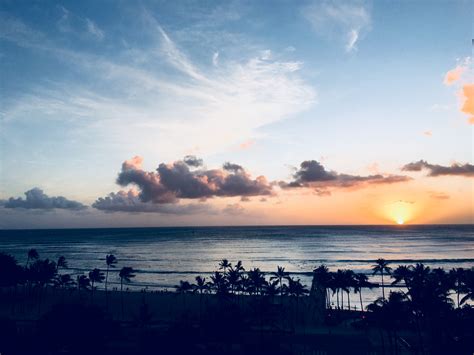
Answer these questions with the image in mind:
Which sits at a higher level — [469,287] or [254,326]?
[469,287]

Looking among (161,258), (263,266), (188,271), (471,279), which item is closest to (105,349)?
(471,279)

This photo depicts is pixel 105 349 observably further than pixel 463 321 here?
No

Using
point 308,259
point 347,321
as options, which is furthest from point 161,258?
point 347,321

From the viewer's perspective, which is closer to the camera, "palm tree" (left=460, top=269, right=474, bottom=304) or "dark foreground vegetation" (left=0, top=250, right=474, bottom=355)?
"dark foreground vegetation" (left=0, top=250, right=474, bottom=355)

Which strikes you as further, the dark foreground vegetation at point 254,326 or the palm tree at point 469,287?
the palm tree at point 469,287

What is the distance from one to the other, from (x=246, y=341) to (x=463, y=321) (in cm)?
2809

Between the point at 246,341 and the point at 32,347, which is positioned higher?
the point at 32,347

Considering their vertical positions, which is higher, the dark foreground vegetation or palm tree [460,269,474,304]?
palm tree [460,269,474,304]

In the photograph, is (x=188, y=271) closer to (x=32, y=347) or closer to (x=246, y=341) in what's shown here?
(x=246, y=341)

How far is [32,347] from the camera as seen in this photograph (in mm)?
40844

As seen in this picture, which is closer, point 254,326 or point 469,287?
point 469,287

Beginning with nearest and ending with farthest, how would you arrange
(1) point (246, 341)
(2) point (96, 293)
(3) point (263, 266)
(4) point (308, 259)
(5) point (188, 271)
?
(1) point (246, 341)
(2) point (96, 293)
(5) point (188, 271)
(3) point (263, 266)
(4) point (308, 259)

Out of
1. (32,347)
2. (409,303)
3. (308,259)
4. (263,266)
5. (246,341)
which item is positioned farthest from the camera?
(308,259)

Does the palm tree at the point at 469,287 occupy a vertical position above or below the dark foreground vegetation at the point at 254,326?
above
